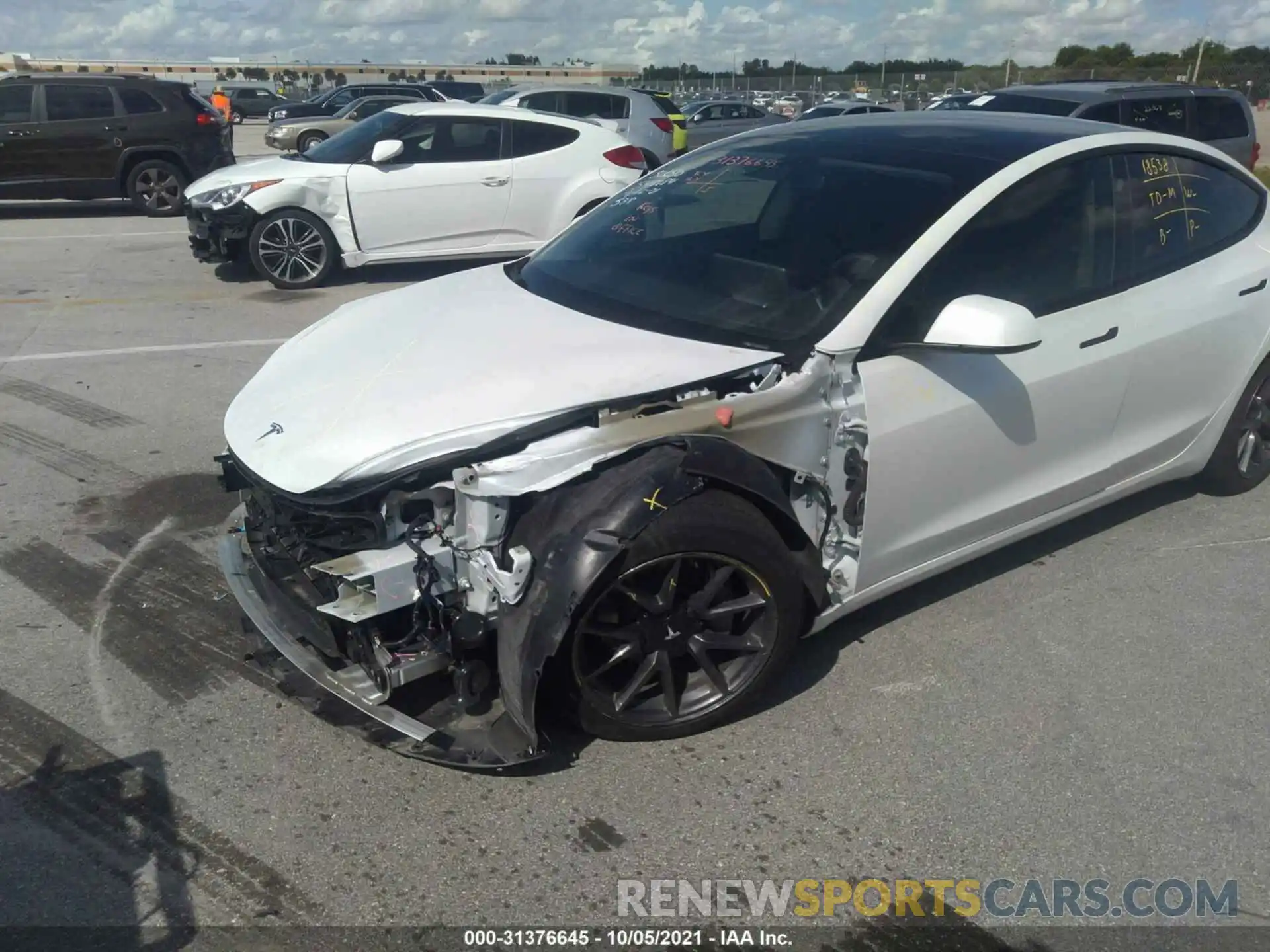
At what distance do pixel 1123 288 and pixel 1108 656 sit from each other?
1356 millimetres

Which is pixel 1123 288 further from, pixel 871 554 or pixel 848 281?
pixel 871 554

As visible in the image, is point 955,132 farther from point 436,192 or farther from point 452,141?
point 452,141

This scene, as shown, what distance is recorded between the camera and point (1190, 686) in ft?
11.9

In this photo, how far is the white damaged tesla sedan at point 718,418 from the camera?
9.77 ft

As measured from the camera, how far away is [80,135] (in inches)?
532

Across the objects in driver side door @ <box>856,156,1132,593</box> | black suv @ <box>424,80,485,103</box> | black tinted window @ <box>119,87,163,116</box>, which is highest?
black suv @ <box>424,80,485,103</box>

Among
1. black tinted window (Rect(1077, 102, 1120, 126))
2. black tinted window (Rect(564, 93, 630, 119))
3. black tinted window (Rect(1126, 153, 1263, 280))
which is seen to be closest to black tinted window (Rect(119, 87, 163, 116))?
black tinted window (Rect(564, 93, 630, 119))

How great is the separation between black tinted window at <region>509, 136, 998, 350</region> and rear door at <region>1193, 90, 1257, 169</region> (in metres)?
10.5

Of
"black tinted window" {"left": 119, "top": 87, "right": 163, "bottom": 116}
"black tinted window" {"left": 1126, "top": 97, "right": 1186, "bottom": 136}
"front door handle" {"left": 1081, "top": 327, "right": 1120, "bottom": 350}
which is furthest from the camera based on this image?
"black tinted window" {"left": 119, "top": 87, "right": 163, "bottom": 116}

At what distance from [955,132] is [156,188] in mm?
12694

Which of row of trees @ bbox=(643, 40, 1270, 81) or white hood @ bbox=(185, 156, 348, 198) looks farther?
row of trees @ bbox=(643, 40, 1270, 81)

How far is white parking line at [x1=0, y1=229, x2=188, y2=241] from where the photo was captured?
A: 12.4 m

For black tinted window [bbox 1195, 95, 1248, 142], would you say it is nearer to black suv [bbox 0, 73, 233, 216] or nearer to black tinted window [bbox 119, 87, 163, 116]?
black suv [bbox 0, 73, 233, 216]

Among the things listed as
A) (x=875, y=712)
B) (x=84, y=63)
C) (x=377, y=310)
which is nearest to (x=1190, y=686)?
(x=875, y=712)
